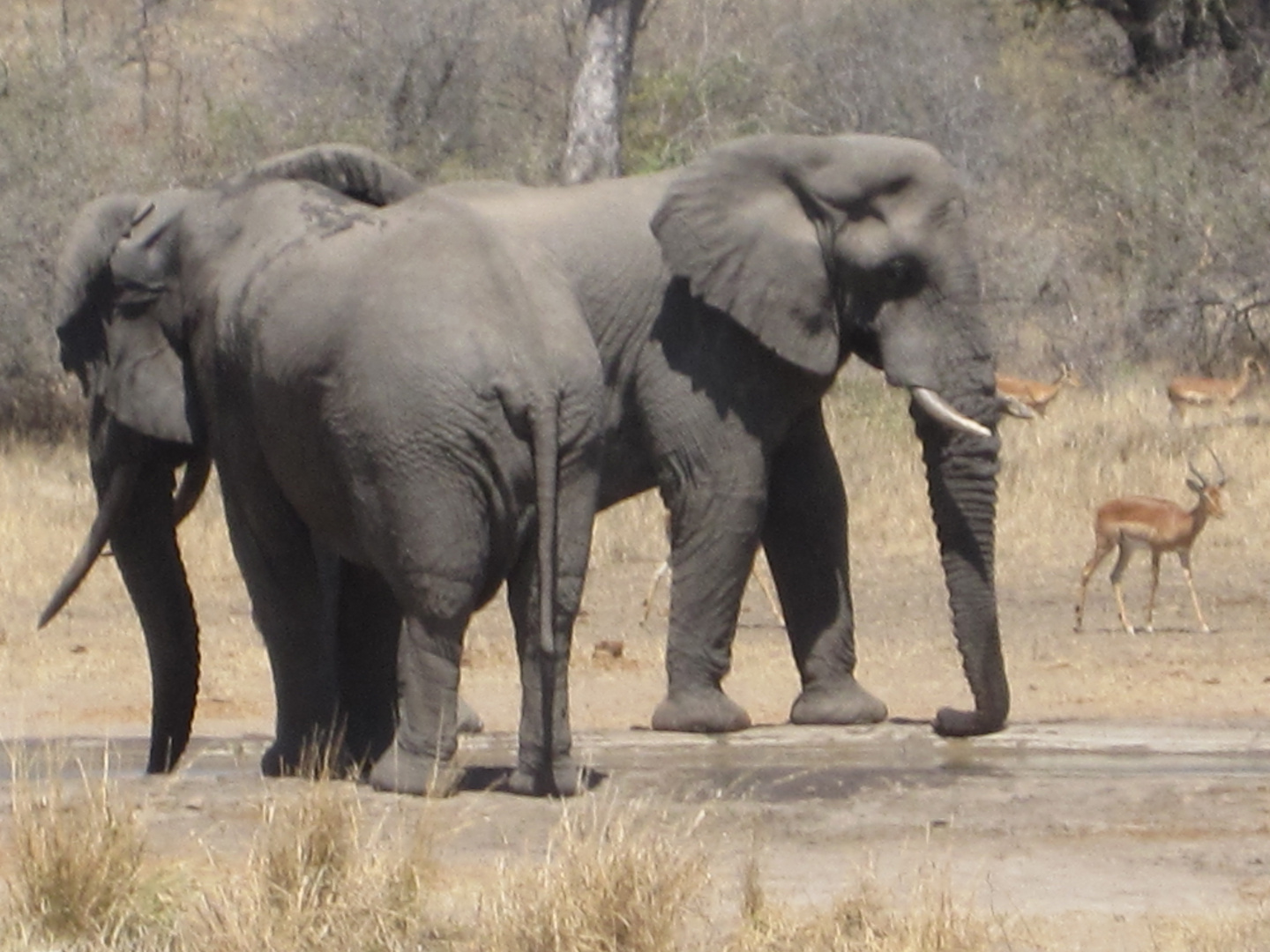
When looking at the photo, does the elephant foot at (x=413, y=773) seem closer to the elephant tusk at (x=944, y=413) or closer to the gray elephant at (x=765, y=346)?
the gray elephant at (x=765, y=346)

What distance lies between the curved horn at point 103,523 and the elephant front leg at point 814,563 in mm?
2811

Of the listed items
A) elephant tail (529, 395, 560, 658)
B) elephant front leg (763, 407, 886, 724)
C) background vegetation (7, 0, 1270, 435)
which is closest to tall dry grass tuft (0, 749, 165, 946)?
elephant tail (529, 395, 560, 658)

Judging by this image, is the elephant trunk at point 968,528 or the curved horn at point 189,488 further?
the elephant trunk at point 968,528

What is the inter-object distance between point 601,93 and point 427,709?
12.8 meters

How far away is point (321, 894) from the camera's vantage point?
6.07 meters

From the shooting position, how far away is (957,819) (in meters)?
7.77

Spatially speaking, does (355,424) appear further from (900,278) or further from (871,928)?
(900,278)

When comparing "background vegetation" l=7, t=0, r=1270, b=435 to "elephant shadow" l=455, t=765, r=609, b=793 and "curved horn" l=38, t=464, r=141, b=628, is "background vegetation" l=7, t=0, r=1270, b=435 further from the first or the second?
"elephant shadow" l=455, t=765, r=609, b=793

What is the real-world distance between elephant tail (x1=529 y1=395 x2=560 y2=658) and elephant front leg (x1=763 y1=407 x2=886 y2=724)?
2.99 m

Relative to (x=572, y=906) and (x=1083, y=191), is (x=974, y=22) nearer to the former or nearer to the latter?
(x=1083, y=191)

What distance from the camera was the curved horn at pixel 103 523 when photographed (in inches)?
351

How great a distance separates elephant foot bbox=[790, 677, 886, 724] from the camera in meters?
10.3

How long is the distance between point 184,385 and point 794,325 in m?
2.53

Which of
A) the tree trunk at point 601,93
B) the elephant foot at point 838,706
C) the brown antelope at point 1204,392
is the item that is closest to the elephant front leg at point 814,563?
the elephant foot at point 838,706
